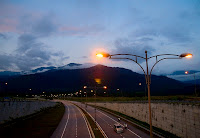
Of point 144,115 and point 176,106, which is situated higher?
point 176,106

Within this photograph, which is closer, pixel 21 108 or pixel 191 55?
pixel 191 55

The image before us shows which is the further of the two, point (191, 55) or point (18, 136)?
point (18, 136)

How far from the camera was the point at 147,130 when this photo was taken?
133ft

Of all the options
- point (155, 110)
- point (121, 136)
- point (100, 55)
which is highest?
point (100, 55)

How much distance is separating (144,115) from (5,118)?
37.5 m

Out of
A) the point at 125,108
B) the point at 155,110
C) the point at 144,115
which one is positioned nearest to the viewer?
the point at 155,110

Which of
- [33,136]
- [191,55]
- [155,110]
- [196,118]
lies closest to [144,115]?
[155,110]

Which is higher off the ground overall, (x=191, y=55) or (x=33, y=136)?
(x=191, y=55)

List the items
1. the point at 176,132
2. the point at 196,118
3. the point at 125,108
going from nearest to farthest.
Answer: the point at 196,118, the point at 176,132, the point at 125,108

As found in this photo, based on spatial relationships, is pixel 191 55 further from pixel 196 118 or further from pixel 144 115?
pixel 144 115

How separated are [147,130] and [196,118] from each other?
50.5 feet

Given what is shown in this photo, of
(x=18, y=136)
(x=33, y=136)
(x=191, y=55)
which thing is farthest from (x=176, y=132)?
(x=18, y=136)

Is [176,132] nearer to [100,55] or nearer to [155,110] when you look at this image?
[155,110]

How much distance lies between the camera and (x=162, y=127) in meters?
38.5
